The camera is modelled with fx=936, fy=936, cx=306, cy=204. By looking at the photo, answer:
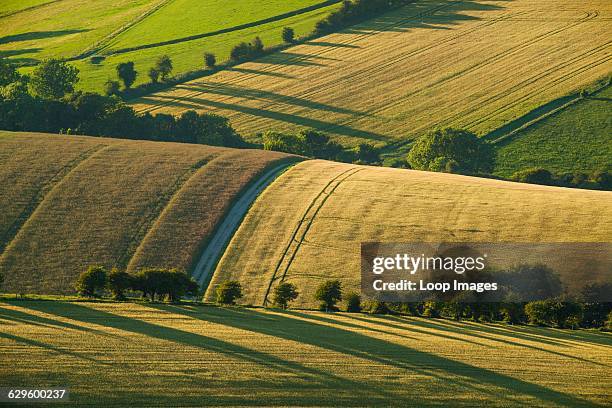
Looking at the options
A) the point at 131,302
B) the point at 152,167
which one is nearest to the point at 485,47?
the point at 152,167

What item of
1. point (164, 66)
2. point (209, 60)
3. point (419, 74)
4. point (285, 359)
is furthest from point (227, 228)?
point (209, 60)

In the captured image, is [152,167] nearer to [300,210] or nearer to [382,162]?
[300,210]

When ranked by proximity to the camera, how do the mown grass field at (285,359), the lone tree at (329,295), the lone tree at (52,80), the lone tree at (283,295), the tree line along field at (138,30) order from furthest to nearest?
1. the tree line along field at (138,30)
2. the lone tree at (52,80)
3. the lone tree at (283,295)
4. the lone tree at (329,295)
5. the mown grass field at (285,359)

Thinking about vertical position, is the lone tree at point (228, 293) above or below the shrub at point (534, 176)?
below

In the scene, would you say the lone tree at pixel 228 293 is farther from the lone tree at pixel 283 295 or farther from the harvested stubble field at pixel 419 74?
the harvested stubble field at pixel 419 74

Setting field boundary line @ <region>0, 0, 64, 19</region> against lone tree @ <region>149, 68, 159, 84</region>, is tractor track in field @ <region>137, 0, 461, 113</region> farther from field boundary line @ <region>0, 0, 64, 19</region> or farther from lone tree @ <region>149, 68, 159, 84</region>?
field boundary line @ <region>0, 0, 64, 19</region>

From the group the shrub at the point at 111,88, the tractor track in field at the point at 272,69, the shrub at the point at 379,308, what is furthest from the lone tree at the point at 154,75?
the shrub at the point at 379,308

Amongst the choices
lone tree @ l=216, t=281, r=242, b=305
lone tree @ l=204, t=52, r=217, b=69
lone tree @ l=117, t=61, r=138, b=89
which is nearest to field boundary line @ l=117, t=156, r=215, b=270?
lone tree @ l=216, t=281, r=242, b=305
